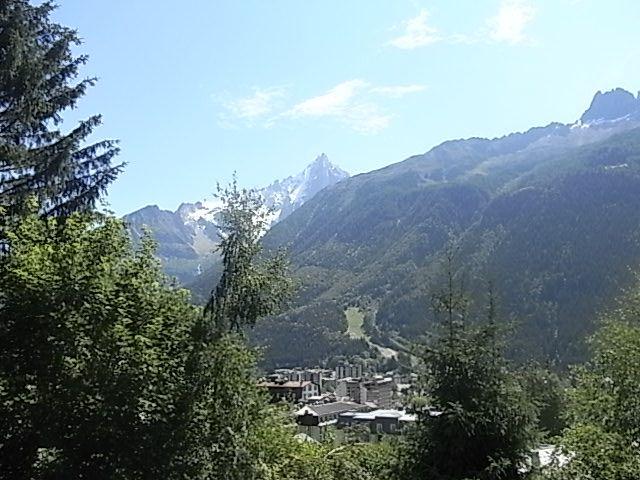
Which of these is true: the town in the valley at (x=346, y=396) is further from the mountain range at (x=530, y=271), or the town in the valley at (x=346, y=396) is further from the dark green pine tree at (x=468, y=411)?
the dark green pine tree at (x=468, y=411)

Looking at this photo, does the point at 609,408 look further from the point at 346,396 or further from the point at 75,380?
the point at 346,396

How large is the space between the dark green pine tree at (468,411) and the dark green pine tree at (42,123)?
9.02 metres

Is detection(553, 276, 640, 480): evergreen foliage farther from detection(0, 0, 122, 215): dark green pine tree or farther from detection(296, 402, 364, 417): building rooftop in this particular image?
detection(296, 402, 364, 417): building rooftop

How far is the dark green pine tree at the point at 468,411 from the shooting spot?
13.0 meters

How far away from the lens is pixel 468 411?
13.0 metres

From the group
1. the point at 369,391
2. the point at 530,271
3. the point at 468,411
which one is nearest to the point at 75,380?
the point at 468,411

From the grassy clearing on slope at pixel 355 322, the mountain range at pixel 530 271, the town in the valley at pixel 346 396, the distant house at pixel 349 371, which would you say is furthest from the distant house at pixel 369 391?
the grassy clearing on slope at pixel 355 322

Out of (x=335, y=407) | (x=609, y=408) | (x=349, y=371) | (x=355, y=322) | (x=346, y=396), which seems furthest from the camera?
(x=355, y=322)

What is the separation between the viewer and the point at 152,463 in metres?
A: 11.5

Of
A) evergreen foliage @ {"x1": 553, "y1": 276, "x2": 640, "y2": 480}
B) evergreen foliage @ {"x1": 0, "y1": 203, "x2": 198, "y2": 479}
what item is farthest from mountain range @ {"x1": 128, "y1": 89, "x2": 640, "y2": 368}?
evergreen foliage @ {"x1": 0, "y1": 203, "x2": 198, "y2": 479}

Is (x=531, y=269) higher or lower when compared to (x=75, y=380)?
lower

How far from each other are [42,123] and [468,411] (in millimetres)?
11956

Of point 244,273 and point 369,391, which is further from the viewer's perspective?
point 369,391

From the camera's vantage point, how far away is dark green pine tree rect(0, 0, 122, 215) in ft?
47.1
